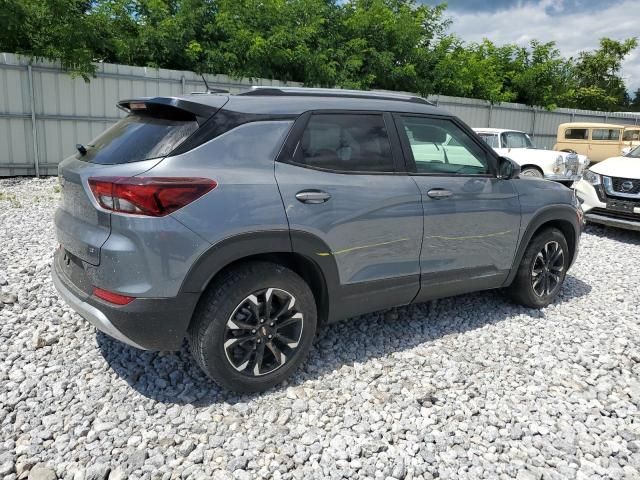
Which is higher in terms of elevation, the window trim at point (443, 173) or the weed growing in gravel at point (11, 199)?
the window trim at point (443, 173)

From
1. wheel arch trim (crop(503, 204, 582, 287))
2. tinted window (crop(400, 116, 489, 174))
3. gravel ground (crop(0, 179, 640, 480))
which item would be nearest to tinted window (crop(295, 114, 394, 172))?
tinted window (crop(400, 116, 489, 174))

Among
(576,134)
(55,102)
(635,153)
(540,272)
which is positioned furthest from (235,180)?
(576,134)

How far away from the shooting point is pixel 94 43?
1109cm

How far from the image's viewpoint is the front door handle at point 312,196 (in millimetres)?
3027

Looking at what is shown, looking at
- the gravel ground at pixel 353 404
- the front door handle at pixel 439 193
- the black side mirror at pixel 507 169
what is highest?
the black side mirror at pixel 507 169

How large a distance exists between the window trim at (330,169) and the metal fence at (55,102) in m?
9.04

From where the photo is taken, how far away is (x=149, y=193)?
263cm

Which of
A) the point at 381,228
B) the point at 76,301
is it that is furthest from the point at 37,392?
the point at 381,228

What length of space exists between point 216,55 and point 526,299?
387 inches

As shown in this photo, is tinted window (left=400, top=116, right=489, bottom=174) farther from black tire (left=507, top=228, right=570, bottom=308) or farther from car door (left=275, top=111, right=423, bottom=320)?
black tire (left=507, top=228, right=570, bottom=308)

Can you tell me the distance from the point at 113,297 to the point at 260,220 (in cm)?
86

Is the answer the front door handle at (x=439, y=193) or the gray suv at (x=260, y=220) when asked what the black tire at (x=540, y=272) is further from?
the front door handle at (x=439, y=193)

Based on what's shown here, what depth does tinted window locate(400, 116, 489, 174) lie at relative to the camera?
370 centimetres

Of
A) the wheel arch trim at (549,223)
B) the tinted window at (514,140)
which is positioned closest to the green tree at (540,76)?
the tinted window at (514,140)
